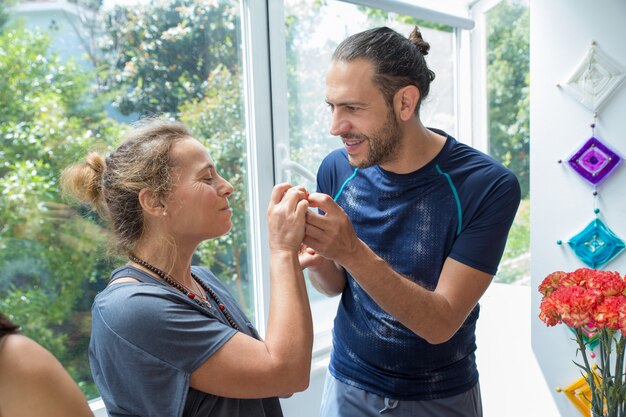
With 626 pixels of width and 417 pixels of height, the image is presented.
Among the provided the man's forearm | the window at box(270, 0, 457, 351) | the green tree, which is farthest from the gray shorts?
the window at box(270, 0, 457, 351)

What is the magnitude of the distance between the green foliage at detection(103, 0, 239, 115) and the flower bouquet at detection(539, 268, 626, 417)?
4.59 ft

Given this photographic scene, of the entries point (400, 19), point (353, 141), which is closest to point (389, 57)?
point (353, 141)

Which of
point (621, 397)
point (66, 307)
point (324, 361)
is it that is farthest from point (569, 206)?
point (66, 307)

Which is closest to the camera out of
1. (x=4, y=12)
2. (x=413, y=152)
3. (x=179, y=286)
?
(x=179, y=286)

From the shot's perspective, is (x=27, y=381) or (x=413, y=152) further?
(x=413, y=152)

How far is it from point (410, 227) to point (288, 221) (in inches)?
15.8

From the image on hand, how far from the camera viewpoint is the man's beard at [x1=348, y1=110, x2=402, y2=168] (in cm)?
154

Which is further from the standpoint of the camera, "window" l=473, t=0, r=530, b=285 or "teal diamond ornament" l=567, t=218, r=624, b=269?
"window" l=473, t=0, r=530, b=285

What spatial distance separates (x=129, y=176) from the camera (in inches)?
50.0

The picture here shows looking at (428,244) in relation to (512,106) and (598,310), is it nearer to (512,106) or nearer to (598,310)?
(598,310)

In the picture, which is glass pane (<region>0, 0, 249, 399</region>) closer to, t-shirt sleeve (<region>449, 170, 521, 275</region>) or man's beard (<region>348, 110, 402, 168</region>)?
man's beard (<region>348, 110, 402, 168</region>)

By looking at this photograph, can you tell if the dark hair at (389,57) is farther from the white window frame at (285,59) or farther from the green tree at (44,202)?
→ the white window frame at (285,59)

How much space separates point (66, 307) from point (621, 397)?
1647 mm

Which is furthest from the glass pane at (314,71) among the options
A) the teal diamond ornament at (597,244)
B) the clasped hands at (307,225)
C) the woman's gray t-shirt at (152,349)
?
the woman's gray t-shirt at (152,349)
